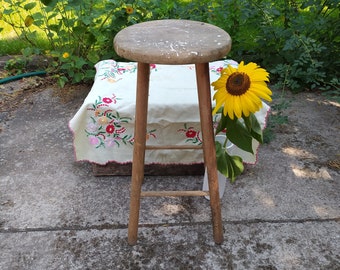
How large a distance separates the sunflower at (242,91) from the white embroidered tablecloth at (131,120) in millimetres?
472

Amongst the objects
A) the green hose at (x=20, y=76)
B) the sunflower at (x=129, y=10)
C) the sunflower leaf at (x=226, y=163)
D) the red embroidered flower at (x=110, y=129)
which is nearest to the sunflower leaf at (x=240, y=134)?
the sunflower leaf at (x=226, y=163)

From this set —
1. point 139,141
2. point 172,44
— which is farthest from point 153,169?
point 172,44

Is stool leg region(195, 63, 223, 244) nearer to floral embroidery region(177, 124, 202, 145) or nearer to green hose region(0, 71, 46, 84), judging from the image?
floral embroidery region(177, 124, 202, 145)

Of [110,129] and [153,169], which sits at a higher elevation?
[110,129]

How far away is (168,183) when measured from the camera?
240cm

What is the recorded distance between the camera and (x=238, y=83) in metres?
1.73

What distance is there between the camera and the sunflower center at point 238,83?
5.66ft

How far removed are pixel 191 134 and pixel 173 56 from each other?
88cm

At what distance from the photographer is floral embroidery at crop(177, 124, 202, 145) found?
229cm

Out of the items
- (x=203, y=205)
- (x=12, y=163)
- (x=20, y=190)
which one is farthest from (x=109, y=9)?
(x=203, y=205)

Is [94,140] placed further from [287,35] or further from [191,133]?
[287,35]

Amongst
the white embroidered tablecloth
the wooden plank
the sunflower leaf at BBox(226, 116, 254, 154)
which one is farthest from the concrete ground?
the sunflower leaf at BBox(226, 116, 254, 154)

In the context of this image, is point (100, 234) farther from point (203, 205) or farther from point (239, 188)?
point (239, 188)

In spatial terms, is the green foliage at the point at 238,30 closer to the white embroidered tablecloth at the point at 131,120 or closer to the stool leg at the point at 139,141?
the white embroidered tablecloth at the point at 131,120
